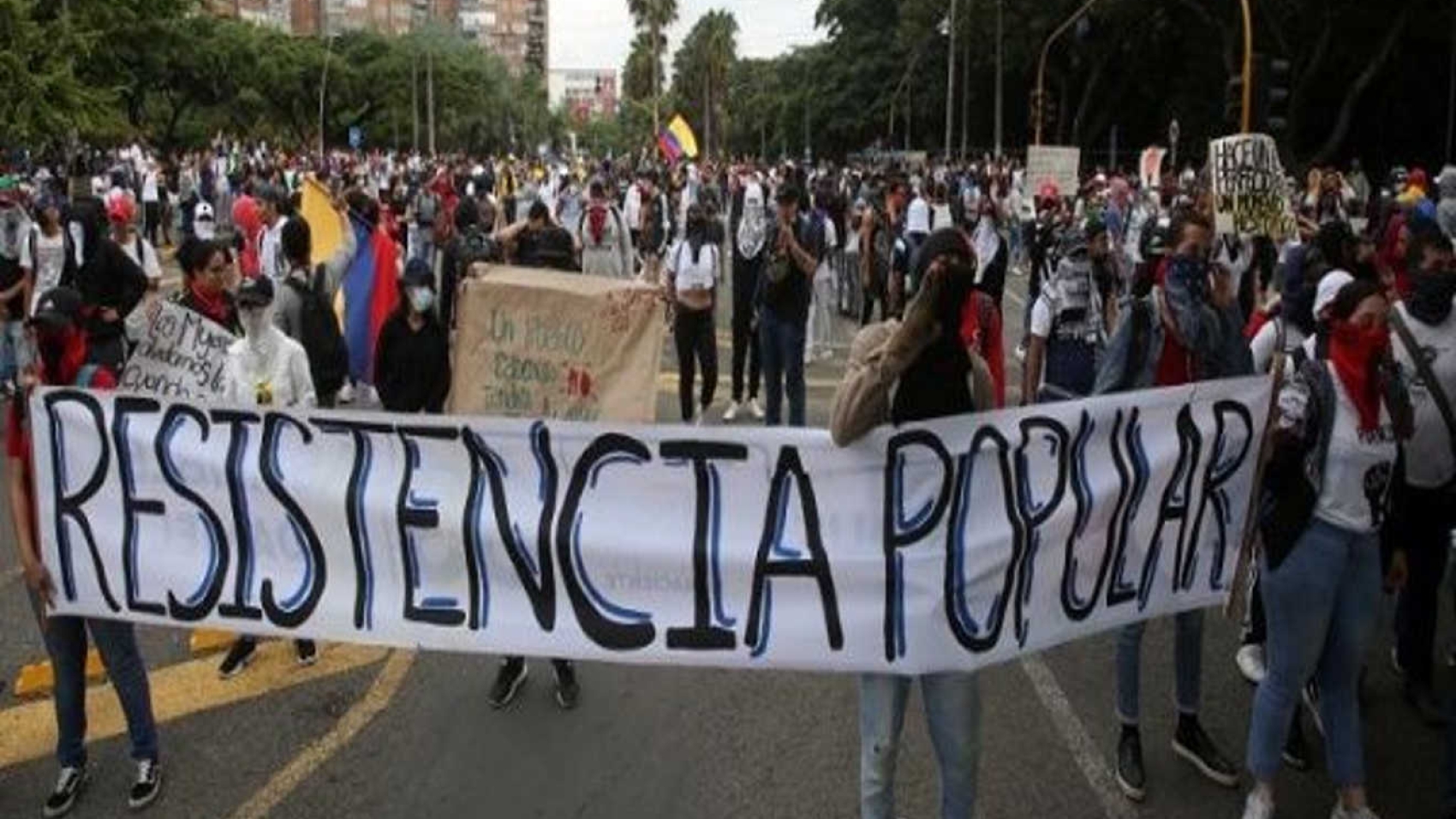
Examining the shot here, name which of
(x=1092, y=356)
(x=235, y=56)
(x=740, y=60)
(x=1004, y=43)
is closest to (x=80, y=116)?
(x=1092, y=356)

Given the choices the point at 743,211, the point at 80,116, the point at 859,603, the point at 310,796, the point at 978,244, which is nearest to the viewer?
the point at 859,603

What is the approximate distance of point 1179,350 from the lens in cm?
535

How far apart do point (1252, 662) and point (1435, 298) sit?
174 cm

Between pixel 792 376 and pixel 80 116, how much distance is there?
22588mm

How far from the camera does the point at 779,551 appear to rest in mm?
4586

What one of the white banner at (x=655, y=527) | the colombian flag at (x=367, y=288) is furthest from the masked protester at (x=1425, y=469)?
the colombian flag at (x=367, y=288)

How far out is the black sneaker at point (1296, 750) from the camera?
18.0 feet

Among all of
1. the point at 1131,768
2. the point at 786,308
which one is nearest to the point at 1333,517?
the point at 1131,768

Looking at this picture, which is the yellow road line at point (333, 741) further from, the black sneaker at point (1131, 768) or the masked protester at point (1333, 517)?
the masked protester at point (1333, 517)

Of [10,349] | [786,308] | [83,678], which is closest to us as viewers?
[83,678]

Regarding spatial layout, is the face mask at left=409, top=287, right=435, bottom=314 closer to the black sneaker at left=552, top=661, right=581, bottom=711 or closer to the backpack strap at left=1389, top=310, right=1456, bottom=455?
the black sneaker at left=552, top=661, right=581, bottom=711

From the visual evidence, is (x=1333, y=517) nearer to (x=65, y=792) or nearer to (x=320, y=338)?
(x=65, y=792)

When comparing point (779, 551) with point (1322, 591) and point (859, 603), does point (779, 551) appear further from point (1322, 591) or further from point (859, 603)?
point (1322, 591)

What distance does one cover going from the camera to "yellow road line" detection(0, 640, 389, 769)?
582cm
